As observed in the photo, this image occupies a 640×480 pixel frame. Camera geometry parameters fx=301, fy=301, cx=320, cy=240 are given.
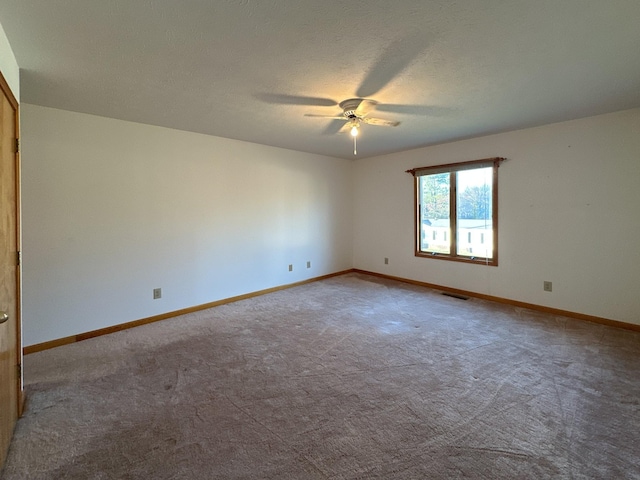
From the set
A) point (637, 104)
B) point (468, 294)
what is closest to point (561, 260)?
point (468, 294)

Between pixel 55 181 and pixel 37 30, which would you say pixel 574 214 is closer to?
pixel 37 30

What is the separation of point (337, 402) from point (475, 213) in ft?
12.0

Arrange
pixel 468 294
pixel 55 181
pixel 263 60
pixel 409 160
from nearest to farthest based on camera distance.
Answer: pixel 263 60
pixel 55 181
pixel 468 294
pixel 409 160

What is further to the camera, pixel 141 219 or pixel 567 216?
pixel 567 216

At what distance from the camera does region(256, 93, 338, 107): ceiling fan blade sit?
273 centimetres

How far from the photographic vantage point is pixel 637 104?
3076 mm

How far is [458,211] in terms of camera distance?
4754mm

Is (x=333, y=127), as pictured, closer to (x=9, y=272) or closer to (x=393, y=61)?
(x=393, y=61)

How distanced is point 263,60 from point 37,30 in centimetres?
130

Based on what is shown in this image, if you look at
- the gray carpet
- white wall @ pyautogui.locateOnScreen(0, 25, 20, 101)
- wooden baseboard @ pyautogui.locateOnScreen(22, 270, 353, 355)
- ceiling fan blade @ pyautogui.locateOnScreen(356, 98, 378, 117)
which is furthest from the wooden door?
ceiling fan blade @ pyautogui.locateOnScreen(356, 98, 378, 117)

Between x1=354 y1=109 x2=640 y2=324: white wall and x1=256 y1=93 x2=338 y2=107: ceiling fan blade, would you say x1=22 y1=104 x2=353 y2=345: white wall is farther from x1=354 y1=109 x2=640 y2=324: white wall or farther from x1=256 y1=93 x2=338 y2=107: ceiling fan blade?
x1=354 y1=109 x2=640 y2=324: white wall

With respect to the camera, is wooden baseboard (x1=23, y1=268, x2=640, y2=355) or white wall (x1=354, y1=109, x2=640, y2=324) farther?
white wall (x1=354, y1=109, x2=640, y2=324)

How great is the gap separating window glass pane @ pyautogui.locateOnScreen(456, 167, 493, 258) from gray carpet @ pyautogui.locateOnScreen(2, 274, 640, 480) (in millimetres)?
1379

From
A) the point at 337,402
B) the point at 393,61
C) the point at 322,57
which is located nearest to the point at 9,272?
the point at 337,402
